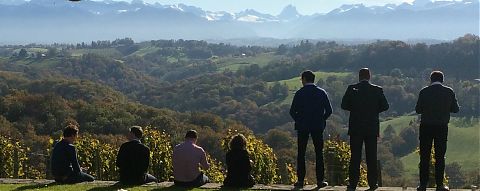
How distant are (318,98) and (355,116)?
2.00 feet

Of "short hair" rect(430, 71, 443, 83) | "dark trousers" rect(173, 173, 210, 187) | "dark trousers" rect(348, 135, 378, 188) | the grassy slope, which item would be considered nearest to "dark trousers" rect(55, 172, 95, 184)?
"dark trousers" rect(173, 173, 210, 187)

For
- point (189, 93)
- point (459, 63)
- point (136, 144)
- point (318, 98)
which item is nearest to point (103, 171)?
point (136, 144)

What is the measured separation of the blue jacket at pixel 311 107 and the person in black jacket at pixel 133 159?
2.52 m

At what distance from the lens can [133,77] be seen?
149125 mm

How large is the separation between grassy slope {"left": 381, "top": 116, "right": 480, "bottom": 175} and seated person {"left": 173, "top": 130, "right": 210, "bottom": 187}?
58.7 m

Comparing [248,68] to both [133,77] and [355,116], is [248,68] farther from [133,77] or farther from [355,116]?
[355,116]

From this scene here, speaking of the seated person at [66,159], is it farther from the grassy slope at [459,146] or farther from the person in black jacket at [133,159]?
the grassy slope at [459,146]

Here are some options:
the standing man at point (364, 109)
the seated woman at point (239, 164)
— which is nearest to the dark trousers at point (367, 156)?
the standing man at point (364, 109)

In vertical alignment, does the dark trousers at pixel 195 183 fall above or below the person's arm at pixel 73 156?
below

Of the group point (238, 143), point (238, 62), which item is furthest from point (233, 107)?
point (238, 143)

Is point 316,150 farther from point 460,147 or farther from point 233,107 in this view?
point 233,107

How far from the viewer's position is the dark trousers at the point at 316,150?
9.38 meters

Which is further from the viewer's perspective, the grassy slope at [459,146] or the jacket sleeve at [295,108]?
the grassy slope at [459,146]

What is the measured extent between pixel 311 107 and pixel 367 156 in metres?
1.14
